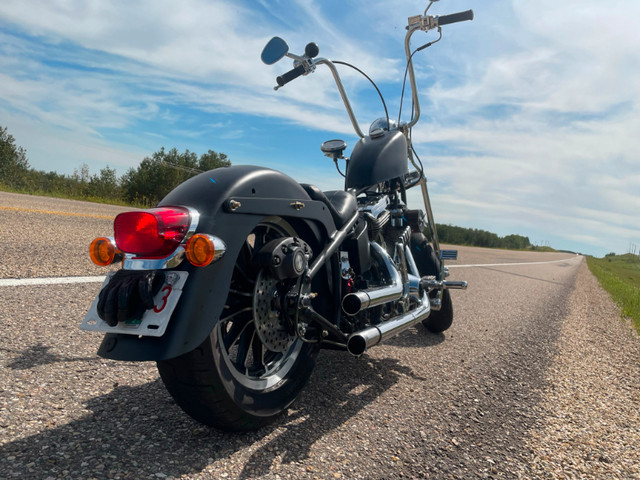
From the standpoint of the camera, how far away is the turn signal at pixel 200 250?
1568mm

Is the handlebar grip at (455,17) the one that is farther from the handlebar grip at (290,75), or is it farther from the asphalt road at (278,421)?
the asphalt road at (278,421)

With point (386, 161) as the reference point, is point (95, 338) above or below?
below

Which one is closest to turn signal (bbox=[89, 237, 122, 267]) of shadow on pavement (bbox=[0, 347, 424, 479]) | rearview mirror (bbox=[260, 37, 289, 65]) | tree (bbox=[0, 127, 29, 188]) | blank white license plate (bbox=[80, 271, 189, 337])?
blank white license plate (bbox=[80, 271, 189, 337])

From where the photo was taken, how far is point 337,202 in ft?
8.61

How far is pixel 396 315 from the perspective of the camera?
2842 millimetres

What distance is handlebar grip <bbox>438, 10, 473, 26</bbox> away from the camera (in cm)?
344

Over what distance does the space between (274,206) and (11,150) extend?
42751 millimetres

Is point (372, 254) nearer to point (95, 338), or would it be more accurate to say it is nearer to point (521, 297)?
point (95, 338)

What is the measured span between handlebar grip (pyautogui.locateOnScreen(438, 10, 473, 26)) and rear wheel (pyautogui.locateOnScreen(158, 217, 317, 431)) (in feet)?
7.84

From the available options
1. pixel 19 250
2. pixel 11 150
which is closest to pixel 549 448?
pixel 19 250

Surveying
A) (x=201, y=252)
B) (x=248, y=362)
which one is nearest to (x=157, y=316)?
(x=201, y=252)

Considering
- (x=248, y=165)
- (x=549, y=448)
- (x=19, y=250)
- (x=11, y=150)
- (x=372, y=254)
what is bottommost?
(x=549, y=448)

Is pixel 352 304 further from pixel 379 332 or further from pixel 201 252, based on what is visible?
pixel 201 252

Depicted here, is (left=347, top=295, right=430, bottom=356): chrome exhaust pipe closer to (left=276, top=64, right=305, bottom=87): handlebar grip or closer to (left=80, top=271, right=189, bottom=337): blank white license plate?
(left=80, top=271, right=189, bottom=337): blank white license plate
